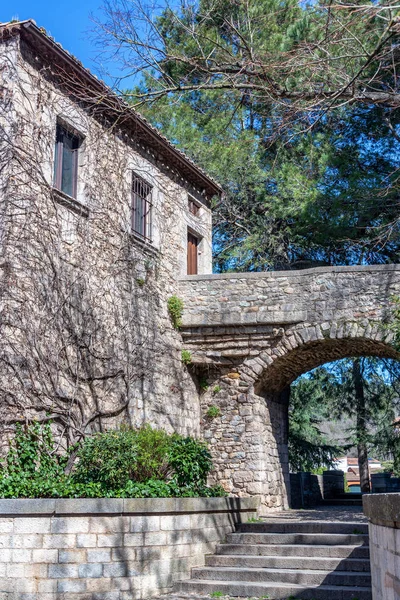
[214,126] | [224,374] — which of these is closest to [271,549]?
[224,374]

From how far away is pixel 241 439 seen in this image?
42.9ft

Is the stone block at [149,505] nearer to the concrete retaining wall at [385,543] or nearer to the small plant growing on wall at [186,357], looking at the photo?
the concrete retaining wall at [385,543]

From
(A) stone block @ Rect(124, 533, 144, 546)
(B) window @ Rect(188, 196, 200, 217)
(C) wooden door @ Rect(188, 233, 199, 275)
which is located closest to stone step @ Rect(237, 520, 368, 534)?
(A) stone block @ Rect(124, 533, 144, 546)

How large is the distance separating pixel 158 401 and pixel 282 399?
369 centimetres

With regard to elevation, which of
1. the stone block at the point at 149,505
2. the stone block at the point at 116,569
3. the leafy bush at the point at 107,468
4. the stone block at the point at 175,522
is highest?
the leafy bush at the point at 107,468

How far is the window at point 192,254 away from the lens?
47.7 feet

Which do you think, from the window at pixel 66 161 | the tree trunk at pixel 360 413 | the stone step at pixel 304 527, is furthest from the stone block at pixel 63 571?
the tree trunk at pixel 360 413

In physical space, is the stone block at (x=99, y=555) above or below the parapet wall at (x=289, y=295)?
below

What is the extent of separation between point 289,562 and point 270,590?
79 centimetres

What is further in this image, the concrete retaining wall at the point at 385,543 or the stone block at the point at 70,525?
the stone block at the point at 70,525

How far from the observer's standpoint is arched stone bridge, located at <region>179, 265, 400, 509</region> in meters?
12.2

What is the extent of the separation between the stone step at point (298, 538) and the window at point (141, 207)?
207 inches

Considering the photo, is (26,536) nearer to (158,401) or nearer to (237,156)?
(158,401)

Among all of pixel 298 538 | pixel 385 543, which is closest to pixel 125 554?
pixel 298 538
